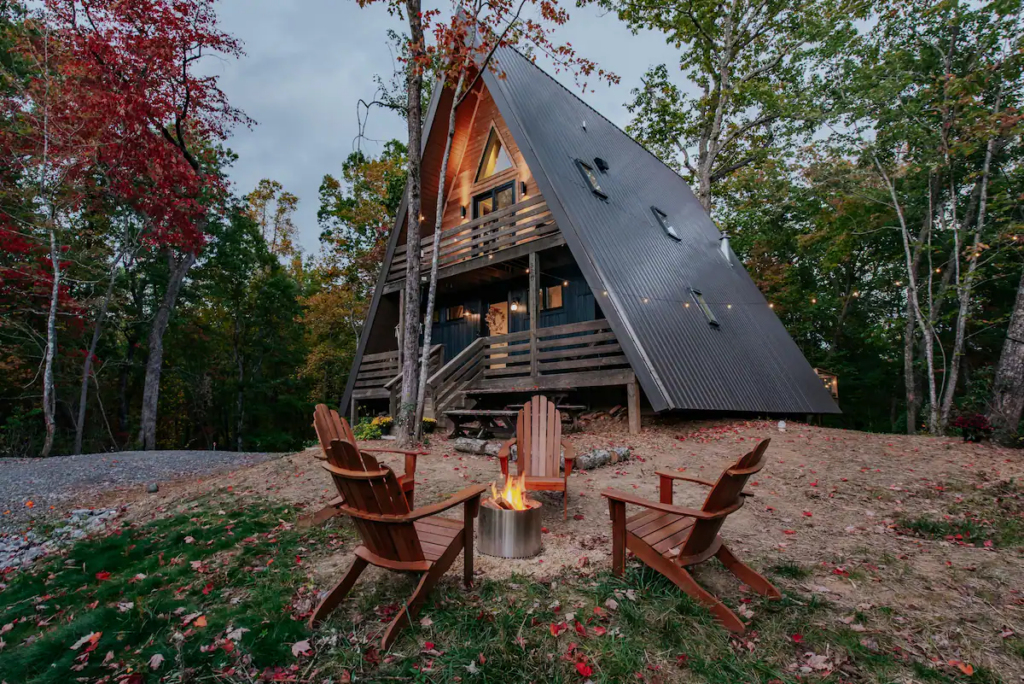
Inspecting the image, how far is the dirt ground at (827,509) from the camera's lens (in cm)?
272

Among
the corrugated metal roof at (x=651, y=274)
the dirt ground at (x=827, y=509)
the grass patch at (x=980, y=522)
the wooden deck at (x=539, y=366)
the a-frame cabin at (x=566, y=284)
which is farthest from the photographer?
the a-frame cabin at (x=566, y=284)

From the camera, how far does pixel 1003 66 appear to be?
32.6ft

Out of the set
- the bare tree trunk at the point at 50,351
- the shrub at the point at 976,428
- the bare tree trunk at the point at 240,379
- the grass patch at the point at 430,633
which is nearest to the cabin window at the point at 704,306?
the shrub at the point at 976,428

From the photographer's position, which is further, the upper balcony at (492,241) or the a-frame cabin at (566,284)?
the upper balcony at (492,241)

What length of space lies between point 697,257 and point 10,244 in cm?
1590

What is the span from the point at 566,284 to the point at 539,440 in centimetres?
740

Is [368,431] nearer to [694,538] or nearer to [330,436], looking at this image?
[330,436]

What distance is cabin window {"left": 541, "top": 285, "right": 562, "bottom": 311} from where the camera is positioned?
39.3 ft

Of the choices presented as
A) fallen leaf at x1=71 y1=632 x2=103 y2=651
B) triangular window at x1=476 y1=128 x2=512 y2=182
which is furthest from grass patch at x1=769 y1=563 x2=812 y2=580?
triangular window at x1=476 y1=128 x2=512 y2=182

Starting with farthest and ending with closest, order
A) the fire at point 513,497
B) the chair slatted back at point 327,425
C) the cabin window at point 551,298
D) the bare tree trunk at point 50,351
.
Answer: the cabin window at point 551,298
the bare tree trunk at point 50,351
the fire at point 513,497
the chair slatted back at point 327,425

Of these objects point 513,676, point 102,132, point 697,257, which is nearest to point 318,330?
A: point 102,132

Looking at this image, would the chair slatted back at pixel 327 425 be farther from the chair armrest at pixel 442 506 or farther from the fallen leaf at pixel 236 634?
the fallen leaf at pixel 236 634

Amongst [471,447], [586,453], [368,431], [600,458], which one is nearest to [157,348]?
[368,431]

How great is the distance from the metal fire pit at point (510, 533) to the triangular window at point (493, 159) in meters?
10.5
